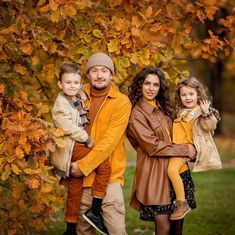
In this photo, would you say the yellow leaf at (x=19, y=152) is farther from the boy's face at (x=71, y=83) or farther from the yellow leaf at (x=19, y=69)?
the yellow leaf at (x=19, y=69)

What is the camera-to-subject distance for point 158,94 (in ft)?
16.9

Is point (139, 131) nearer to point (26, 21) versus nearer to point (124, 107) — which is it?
point (124, 107)

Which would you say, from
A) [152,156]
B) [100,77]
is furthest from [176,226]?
[100,77]

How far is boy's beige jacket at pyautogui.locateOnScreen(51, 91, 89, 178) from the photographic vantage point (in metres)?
4.61

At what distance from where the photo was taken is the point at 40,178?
15.1 feet

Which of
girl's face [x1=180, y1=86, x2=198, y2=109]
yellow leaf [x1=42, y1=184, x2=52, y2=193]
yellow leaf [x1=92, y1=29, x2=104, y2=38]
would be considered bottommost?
yellow leaf [x1=42, y1=184, x2=52, y2=193]

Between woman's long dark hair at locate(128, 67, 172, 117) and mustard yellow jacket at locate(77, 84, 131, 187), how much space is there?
27 cm

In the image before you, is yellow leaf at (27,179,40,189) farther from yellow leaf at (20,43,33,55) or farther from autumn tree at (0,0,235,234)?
yellow leaf at (20,43,33,55)

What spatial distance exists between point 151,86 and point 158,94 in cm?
18

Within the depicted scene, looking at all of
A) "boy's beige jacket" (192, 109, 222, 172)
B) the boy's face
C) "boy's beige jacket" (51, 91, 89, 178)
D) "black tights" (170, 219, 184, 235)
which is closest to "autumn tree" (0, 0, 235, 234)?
"boy's beige jacket" (51, 91, 89, 178)

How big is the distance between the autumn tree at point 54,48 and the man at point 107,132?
1.07ft

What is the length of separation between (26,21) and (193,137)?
214 centimetres

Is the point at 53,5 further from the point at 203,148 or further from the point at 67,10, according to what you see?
the point at 203,148

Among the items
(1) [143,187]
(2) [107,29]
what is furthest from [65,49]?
(1) [143,187]
